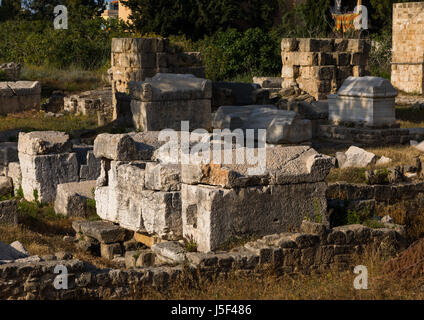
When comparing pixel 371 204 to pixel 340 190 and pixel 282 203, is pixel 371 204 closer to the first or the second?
pixel 340 190

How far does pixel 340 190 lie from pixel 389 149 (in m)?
4.78

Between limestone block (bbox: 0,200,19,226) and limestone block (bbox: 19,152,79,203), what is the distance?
4.43 feet

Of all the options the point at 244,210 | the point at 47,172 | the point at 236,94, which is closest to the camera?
the point at 244,210

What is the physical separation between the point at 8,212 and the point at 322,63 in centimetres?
1297

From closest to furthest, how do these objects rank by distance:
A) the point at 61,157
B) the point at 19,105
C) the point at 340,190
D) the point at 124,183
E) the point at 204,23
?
1. the point at 124,183
2. the point at 340,190
3. the point at 61,157
4. the point at 19,105
5. the point at 204,23

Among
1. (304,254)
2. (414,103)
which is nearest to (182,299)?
(304,254)

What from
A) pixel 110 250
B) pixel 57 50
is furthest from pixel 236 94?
pixel 57 50

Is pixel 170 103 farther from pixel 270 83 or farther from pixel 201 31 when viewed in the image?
pixel 201 31

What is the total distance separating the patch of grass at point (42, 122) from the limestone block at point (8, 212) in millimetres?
6761

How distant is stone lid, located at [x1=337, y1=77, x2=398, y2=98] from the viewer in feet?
48.2

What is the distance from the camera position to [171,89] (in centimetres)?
1356

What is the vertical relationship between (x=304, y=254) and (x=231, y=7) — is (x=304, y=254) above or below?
below

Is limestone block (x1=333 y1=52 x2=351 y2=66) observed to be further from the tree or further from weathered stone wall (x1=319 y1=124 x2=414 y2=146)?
the tree
